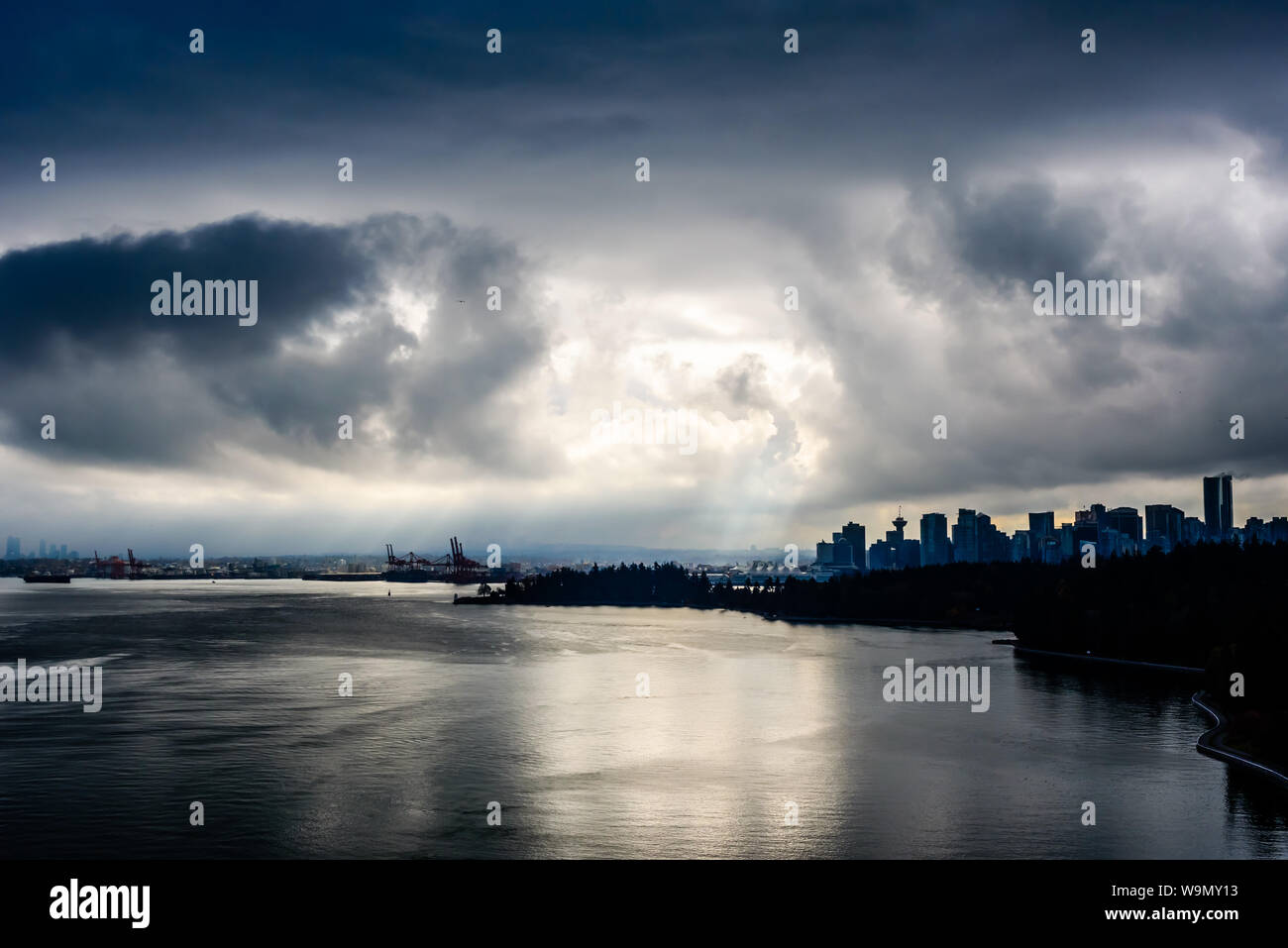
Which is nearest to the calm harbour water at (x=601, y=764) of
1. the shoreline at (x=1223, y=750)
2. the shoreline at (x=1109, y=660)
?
the shoreline at (x=1223, y=750)

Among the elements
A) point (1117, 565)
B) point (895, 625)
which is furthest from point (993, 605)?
point (1117, 565)

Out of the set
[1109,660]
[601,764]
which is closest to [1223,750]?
[601,764]

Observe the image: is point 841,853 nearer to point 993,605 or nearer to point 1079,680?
point 1079,680

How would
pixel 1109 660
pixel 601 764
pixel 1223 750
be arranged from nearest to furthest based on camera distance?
pixel 601 764 → pixel 1223 750 → pixel 1109 660

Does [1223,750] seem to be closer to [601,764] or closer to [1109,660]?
[601,764]

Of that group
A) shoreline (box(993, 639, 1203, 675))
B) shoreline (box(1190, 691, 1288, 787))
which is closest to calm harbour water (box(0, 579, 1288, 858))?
shoreline (box(1190, 691, 1288, 787))

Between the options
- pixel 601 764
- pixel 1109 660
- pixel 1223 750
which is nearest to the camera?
pixel 601 764

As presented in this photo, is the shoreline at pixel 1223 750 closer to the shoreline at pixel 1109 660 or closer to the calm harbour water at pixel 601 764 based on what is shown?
the calm harbour water at pixel 601 764

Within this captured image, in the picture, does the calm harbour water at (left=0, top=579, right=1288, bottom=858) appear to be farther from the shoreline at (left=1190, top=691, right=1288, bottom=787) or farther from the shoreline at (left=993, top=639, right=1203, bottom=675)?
the shoreline at (left=993, top=639, right=1203, bottom=675)
